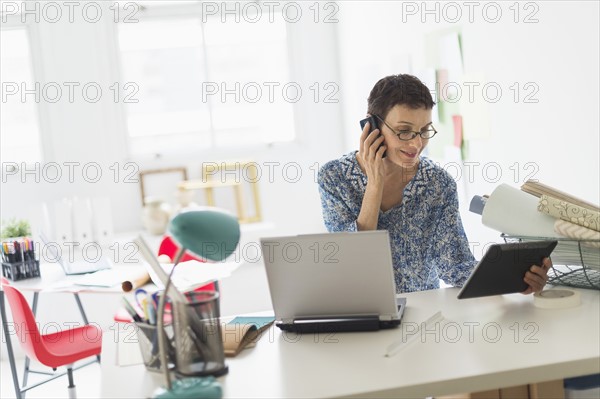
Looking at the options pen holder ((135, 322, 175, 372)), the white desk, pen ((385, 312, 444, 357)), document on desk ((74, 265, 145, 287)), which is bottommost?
document on desk ((74, 265, 145, 287))

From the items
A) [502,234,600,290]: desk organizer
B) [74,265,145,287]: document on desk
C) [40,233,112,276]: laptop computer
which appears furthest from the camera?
[40,233,112,276]: laptop computer

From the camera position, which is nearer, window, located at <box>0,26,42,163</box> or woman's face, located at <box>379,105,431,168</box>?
woman's face, located at <box>379,105,431,168</box>

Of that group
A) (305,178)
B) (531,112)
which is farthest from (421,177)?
(305,178)

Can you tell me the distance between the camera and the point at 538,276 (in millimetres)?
2262

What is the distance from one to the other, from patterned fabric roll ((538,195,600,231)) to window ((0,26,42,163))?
4.47 m

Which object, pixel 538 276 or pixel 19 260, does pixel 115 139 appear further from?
pixel 538 276

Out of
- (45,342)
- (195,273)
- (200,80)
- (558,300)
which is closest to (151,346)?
(558,300)

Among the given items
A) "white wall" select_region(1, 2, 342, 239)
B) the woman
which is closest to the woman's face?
the woman

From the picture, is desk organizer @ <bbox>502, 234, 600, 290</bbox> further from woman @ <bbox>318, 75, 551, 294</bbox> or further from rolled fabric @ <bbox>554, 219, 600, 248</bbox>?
woman @ <bbox>318, 75, 551, 294</bbox>

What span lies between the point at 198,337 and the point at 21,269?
269 centimetres

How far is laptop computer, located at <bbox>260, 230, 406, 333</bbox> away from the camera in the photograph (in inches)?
79.8

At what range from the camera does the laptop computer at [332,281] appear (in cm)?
203

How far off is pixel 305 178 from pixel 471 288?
4165 mm

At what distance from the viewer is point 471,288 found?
7.10ft
